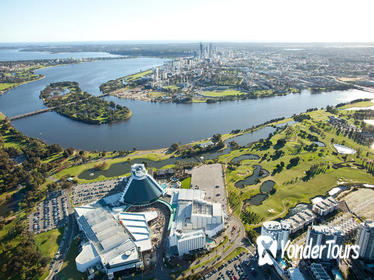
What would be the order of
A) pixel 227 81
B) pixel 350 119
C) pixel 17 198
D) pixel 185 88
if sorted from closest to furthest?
pixel 17 198 → pixel 350 119 → pixel 185 88 → pixel 227 81

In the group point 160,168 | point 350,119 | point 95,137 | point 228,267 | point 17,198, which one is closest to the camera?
point 228,267

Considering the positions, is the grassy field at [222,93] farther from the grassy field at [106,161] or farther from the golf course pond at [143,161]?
the grassy field at [106,161]

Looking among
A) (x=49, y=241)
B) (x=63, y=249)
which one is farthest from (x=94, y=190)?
(x=63, y=249)

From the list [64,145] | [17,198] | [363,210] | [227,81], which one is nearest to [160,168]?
[17,198]

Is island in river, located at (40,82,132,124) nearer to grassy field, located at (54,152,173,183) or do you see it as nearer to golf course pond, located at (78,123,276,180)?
grassy field, located at (54,152,173,183)

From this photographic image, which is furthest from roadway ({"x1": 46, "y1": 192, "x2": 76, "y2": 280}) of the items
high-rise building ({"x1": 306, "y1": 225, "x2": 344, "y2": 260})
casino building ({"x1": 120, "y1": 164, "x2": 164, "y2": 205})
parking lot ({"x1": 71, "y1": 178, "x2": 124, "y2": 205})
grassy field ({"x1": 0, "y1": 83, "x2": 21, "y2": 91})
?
grassy field ({"x1": 0, "y1": 83, "x2": 21, "y2": 91})

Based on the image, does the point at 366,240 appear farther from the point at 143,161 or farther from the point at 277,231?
the point at 143,161

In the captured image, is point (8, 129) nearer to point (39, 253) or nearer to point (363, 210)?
point (39, 253)
